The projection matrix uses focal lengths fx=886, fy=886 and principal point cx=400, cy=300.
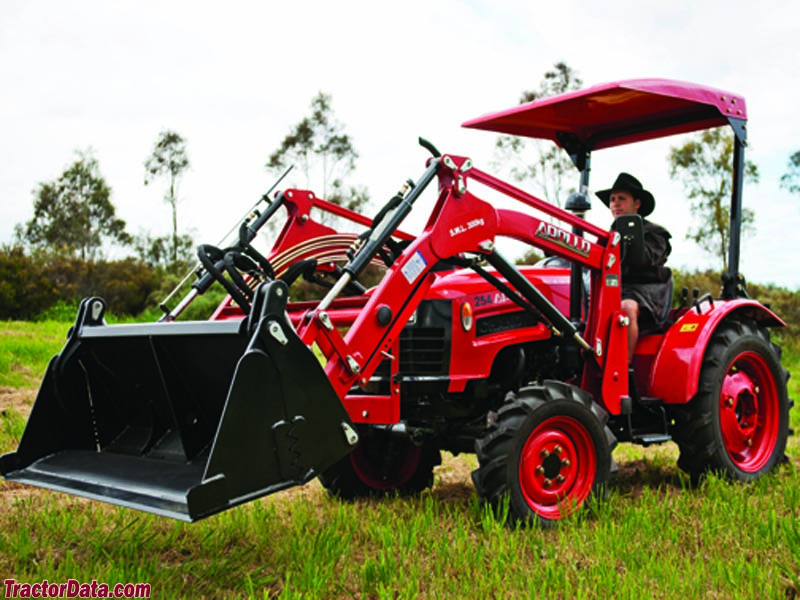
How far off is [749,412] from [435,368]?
2.60m

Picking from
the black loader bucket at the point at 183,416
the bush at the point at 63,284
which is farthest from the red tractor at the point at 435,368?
the bush at the point at 63,284

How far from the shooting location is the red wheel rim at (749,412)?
589cm

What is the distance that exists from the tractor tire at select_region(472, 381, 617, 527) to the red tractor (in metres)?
0.01

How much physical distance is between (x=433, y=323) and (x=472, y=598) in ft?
5.78

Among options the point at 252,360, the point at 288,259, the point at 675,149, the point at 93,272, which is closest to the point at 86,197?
the point at 93,272

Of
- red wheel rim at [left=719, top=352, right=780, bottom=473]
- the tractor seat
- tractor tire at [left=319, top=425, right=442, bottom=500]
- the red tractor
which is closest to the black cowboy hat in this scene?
the red tractor

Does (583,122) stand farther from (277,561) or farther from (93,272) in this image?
(93,272)

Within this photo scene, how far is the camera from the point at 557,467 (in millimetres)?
4703

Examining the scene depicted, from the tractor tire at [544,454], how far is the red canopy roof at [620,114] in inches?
77.5

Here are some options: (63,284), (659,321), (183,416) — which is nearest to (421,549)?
(183,416)

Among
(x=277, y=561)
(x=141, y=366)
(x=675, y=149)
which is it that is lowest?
(x=277, y=561)

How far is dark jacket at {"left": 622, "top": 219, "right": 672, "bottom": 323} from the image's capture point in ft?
18.6

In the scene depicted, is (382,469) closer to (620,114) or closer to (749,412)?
(749,412)

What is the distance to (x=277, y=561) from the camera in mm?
3977
